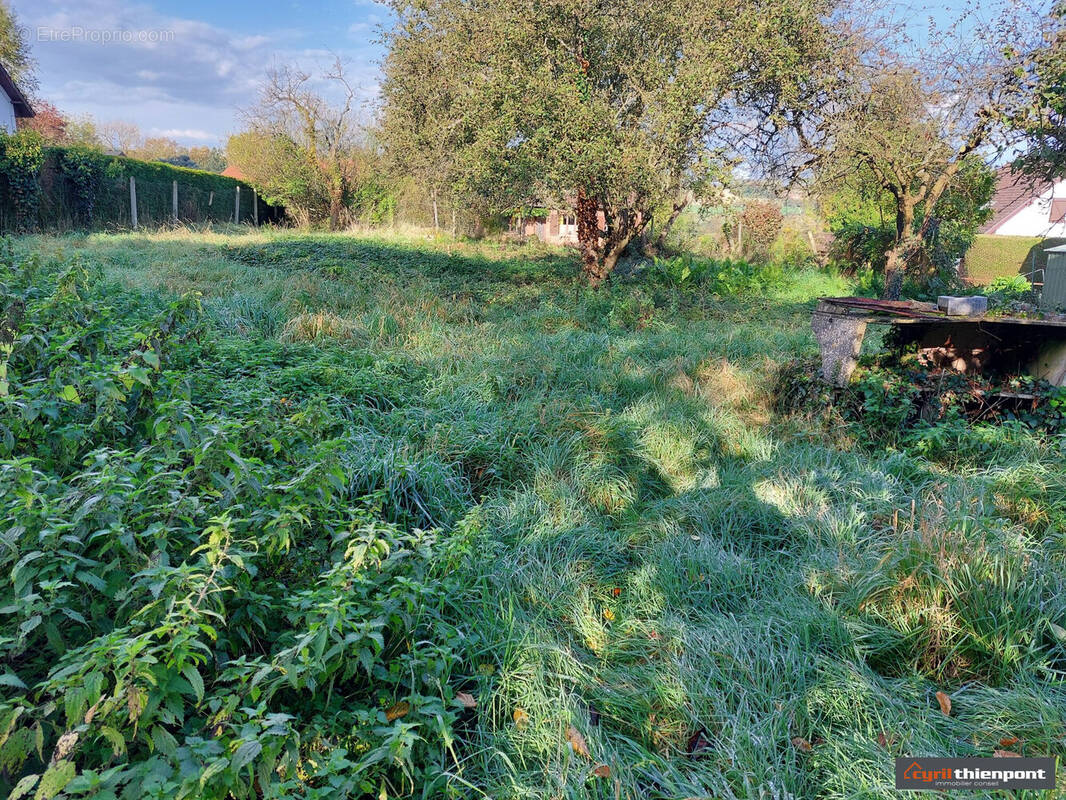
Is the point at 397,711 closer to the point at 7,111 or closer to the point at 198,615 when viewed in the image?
the point at 198,615

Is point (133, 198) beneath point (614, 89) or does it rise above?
beneath

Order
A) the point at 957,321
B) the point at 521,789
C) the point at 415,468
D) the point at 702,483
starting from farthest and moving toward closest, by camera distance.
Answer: the point at 957,321, the point at 702,483, the point at 415,468, the point at 521,789

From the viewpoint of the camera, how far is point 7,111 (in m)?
19.9

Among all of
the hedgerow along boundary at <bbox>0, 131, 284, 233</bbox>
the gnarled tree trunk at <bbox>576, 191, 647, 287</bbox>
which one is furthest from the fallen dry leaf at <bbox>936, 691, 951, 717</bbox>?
the hedgerow along boundary at <bbox>0, 131, 284, 233</bbox>

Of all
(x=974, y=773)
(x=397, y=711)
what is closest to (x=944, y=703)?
(x=974, y=773)

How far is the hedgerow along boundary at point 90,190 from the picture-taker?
509 inches

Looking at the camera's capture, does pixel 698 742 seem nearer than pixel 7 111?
Yes

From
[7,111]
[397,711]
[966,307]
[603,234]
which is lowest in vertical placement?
[397,711]

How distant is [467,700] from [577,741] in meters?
0.38

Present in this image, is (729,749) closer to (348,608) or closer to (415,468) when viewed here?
(348,608)

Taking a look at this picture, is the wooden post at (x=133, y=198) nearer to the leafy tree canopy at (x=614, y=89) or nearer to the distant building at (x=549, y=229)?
the leafy tree canopy at (x=614, y=89)

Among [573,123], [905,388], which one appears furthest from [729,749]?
[573,123]

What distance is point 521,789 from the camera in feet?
5.84

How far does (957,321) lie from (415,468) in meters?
4.12
